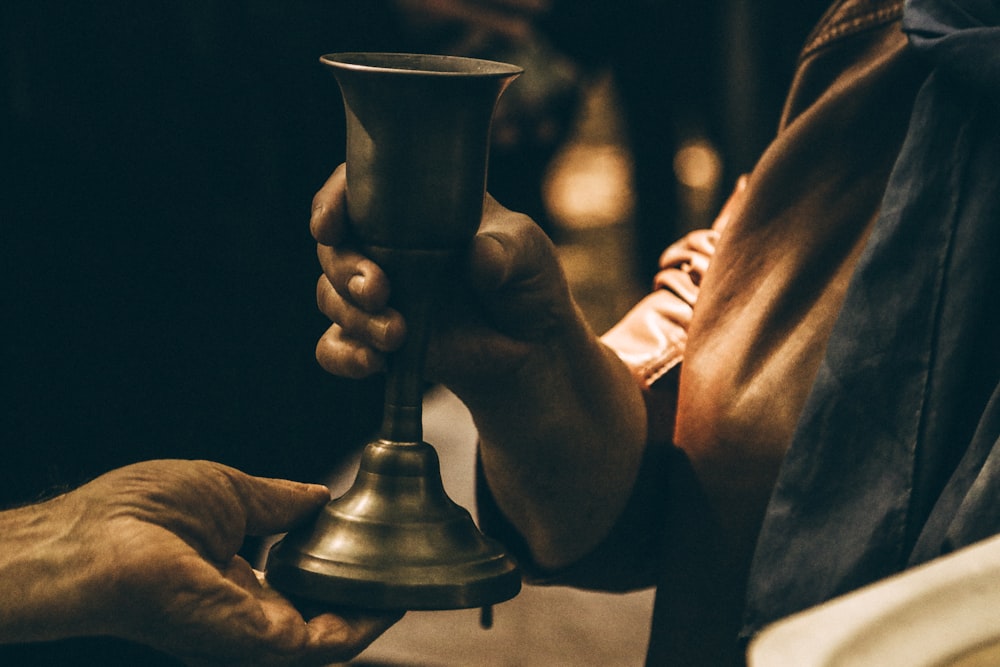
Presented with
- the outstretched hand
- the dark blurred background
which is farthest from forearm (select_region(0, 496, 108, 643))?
the dark blurred background

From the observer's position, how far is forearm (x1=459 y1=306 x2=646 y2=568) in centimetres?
111

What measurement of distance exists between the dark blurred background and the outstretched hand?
3.27ft

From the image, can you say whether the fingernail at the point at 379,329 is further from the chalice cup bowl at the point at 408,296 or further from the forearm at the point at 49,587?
the forearm at the point at 49,587

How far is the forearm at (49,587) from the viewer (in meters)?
0.76

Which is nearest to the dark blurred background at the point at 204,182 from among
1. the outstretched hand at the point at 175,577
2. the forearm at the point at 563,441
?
the forearm at the point at 563,441

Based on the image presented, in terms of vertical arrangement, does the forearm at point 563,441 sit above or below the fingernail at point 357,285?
below

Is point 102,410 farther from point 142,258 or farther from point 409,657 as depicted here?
point 409,657

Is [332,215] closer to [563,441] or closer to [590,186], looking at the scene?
[563,441]

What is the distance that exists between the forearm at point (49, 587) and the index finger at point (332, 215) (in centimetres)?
27

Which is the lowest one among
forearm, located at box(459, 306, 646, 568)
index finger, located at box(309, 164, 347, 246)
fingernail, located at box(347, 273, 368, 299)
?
forearm, located at box(459, 306, 646, 568)

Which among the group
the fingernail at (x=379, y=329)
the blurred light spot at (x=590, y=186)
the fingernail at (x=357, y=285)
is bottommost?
the blurred light spot at (x=590, y=186)

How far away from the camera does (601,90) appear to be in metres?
3.38

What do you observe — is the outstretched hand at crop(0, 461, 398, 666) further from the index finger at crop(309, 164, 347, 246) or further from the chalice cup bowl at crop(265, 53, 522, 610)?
the index finger at crop(309, 164, 347, 246)

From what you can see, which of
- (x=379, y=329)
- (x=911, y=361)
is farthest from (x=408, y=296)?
(x=911, y=361)
